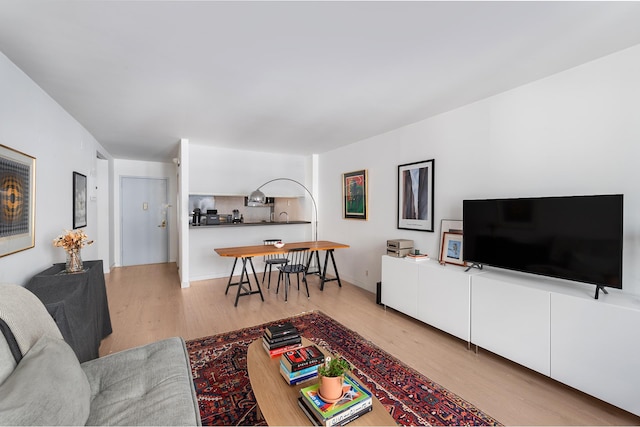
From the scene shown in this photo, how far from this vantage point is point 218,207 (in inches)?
226

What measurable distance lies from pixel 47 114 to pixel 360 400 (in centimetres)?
344

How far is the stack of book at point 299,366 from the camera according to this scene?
4.99 ft

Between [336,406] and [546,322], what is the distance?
5.78 feet

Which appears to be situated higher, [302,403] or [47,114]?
[47,114]

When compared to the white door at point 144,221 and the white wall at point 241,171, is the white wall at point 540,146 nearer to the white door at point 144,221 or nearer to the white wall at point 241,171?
the white wall at point 241,171

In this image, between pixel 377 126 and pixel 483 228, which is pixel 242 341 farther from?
pixel 377 126

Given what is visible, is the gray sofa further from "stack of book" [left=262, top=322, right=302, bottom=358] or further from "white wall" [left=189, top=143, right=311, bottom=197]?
"white wall" [left=189, top=143, right=311, bottom=197]

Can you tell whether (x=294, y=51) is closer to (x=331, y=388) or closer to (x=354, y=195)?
(x=331, y=388)

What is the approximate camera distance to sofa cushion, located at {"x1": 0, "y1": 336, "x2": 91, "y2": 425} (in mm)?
879

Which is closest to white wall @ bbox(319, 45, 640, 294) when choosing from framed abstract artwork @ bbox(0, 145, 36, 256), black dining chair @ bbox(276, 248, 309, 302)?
black dining chair @ bbox(276, 248, 309, 302)

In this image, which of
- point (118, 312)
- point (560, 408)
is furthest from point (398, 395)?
point (118, 312)

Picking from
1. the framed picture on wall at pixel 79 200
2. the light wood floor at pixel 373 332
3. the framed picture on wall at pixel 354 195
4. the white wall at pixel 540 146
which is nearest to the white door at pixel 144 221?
the light wood floor at pixel 373 332

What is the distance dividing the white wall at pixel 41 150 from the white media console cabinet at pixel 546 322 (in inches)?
137

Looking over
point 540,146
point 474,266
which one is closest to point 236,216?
point 474,266
